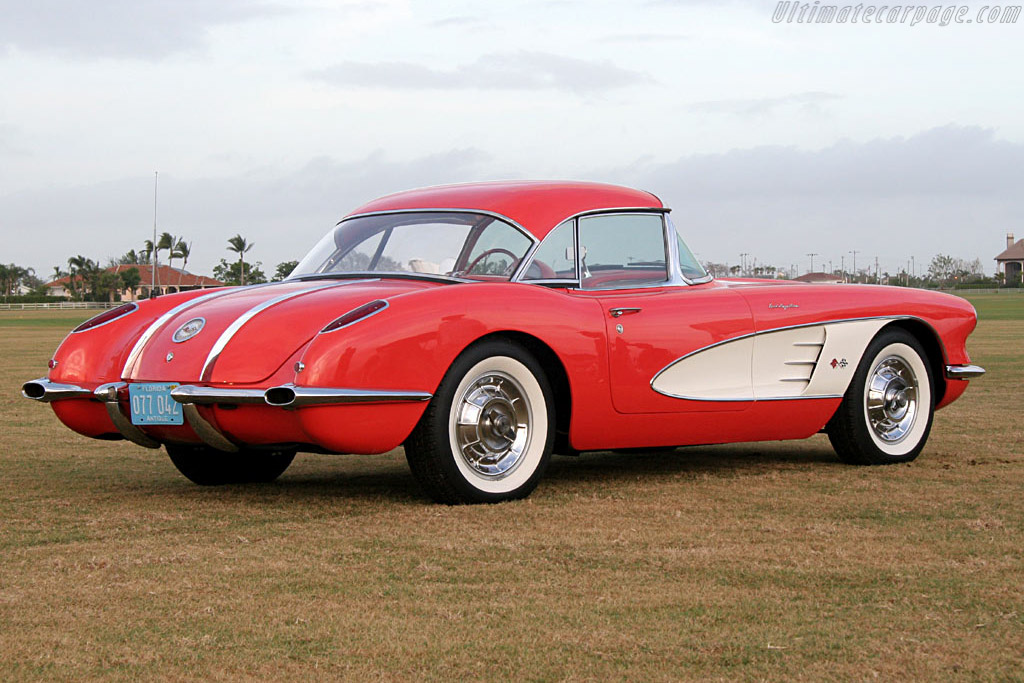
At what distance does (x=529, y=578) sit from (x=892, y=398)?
4015 mm

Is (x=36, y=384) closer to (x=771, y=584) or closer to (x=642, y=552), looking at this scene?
(x=642, y=552)

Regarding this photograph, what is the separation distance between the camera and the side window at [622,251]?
6.74 meters

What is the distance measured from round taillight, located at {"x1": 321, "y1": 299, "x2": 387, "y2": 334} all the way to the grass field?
0.83 metres

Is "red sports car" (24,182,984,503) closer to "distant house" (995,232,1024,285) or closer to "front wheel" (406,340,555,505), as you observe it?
"front wheel" (406,340,555,505)

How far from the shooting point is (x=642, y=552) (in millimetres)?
4621

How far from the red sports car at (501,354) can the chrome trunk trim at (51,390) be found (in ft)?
0.04

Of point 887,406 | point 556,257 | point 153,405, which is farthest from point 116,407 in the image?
point 887,406

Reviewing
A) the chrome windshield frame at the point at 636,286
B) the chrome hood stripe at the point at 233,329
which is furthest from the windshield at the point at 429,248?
the chrome hood stripe at the point at 233,329

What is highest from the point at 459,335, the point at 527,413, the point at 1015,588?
the point at 459,335

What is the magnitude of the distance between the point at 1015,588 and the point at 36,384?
460 centimetres

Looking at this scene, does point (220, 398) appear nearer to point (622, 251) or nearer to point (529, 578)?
point (529, 578)

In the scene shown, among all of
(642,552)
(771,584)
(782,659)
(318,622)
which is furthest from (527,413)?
(782,659)

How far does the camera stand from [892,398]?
24.7ft

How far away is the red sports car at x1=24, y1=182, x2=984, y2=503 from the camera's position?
544 cm
